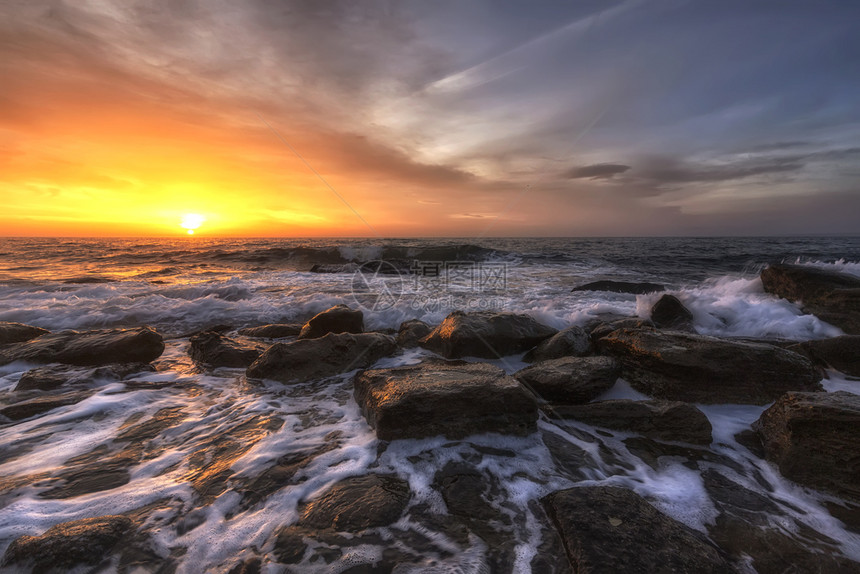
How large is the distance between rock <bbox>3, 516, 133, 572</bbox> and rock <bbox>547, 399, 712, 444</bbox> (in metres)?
3.33

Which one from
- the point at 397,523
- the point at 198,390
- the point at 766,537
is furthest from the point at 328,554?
the point at 198,390

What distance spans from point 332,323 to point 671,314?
6.42 meters

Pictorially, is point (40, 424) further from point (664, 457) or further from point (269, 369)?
point (664, 457)

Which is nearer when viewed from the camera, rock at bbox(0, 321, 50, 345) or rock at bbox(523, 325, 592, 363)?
rock at bbox(523, 325, 592, 363)

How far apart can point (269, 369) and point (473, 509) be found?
3.17 metres

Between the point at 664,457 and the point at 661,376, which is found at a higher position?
the point at 661,376

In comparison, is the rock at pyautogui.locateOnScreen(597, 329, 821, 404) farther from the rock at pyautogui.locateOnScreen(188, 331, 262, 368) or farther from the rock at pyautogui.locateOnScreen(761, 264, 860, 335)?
the rock at pyautogui.locateOnScreen(188, 331, 262, 368)

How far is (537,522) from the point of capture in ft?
7.02

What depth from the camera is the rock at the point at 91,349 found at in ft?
15.6

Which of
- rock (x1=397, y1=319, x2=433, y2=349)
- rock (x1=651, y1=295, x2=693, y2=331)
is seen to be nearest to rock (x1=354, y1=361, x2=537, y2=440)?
rock (x1=397, y1=319, x2=433, y2=349)

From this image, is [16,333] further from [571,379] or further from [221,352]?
[571,379]

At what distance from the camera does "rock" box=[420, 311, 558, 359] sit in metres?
5.04

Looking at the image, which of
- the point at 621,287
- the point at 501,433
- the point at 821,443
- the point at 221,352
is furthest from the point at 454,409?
the point at 621,287

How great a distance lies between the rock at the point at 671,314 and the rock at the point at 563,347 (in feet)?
8.54
